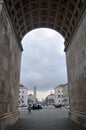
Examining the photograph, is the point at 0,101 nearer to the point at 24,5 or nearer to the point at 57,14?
the point at 24,5

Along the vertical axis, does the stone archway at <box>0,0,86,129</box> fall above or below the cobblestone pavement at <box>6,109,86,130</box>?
above

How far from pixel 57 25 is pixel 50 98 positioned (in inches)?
5638

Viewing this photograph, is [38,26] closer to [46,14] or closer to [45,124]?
[46,14]

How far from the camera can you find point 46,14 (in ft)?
62.3

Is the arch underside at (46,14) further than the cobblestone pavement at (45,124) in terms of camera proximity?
Yes

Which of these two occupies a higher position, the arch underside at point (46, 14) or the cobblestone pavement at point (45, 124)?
the arch underside at point (46, 14)

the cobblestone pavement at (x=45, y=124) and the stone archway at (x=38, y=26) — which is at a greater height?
the stone archway at (x=38, y=26)

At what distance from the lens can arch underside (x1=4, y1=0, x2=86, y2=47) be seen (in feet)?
48.5

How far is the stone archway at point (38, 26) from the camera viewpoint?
11.9 metres

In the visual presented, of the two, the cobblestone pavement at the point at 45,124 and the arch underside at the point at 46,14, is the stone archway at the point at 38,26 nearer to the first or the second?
the arch underside at the point at 46,14

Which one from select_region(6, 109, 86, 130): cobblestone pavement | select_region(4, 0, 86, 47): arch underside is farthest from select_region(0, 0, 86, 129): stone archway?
select_region(6, 109, 86, 130): cobblestone pavement

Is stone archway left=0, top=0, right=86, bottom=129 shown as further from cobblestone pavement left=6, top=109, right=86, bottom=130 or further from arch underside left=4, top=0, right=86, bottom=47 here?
cobblestone pavement left=6, top=109, right=86, bottom=130

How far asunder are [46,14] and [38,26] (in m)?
3.15

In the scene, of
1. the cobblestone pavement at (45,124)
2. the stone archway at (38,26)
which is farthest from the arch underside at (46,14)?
the cobblestone pavement at (45,124)
